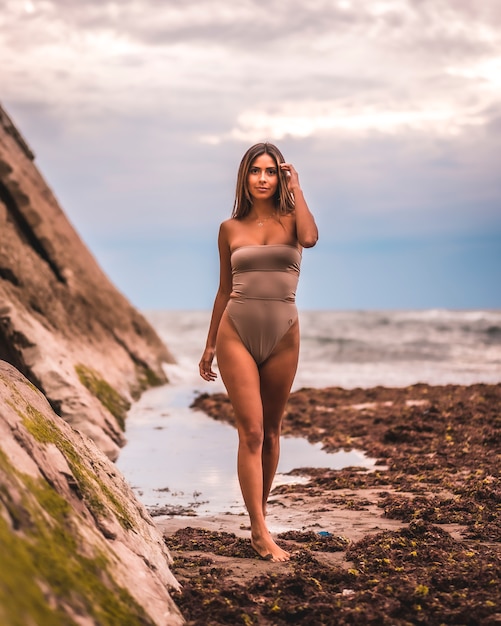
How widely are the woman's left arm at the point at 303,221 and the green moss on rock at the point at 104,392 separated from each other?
6352 millimetres

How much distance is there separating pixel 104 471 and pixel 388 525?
2.36 meters

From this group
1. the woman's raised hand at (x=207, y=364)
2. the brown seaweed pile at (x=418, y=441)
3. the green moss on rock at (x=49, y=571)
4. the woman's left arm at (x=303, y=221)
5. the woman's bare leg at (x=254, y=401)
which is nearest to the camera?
the green moss on rock at (x=49, y=571)

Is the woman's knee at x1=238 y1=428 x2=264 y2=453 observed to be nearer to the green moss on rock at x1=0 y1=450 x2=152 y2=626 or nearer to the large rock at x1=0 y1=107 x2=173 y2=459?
the green moss on rock at x1=0 y1=450 x2=152 y2=626

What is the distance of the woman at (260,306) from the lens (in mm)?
5438

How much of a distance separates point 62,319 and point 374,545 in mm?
8857

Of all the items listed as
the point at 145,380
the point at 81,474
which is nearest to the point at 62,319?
the point at 145,380

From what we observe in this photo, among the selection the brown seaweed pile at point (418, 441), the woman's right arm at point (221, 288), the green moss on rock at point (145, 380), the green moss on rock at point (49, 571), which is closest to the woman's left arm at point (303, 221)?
the woman's right arm at point (221, 288)

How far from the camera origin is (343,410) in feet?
46.5

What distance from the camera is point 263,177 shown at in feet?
18.7

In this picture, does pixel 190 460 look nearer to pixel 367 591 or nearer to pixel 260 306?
pixel 260 306

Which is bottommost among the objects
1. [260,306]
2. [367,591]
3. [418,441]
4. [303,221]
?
[367,591]

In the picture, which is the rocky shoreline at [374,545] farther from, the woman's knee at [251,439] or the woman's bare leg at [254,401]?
the woman's knee at [251,439]

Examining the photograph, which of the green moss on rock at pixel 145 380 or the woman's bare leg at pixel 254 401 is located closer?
the woman's bare leg at pixel 254 401

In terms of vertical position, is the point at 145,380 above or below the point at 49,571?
above
